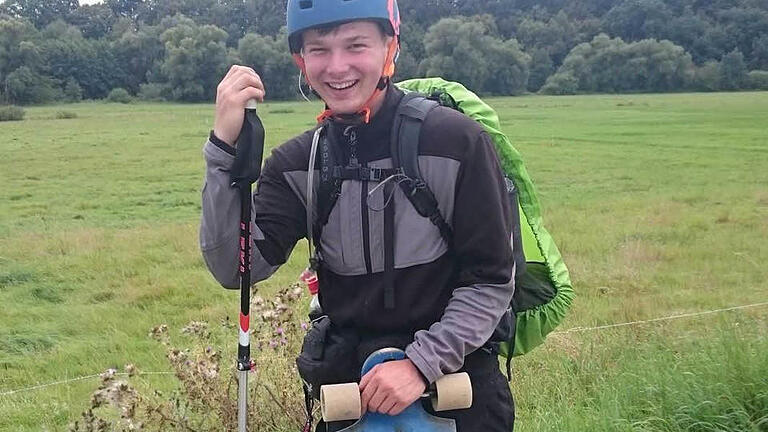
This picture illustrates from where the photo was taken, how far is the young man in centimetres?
229

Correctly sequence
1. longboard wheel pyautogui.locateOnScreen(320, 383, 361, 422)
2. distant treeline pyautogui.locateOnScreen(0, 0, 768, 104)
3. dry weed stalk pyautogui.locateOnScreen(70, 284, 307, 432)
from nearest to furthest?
longboard wheel pyautogui.locateOnScreen(320, 383, 361, 422) → dry weed stalk pyautogui.locateOnScreen(70, 284, 307, 432) → distant treeline pyautogui.locateOnScreen(0, 0, 768, 104)

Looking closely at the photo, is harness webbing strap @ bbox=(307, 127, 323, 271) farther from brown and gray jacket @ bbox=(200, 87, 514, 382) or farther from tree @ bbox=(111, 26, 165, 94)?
tree @ bbox=(111, 26, 165, 94)

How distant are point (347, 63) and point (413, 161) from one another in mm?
371

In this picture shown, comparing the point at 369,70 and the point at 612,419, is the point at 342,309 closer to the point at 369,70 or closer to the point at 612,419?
the point at 369,70

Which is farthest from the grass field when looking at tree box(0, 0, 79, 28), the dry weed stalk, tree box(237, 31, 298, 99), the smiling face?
tree box(0, 0, 79, 28)

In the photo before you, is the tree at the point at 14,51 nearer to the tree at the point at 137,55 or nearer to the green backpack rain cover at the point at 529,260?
the tree at the point at 137,55

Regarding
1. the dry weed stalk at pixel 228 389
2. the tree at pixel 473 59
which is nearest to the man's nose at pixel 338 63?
the dry weed stalk at pixel 228 389

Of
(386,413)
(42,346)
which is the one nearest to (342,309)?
(386,413)

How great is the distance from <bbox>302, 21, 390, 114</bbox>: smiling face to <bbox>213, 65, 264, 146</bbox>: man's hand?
0.68 ft

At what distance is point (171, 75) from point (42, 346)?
68892 millimetres

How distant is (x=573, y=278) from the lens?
10.2m

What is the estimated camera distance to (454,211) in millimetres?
2336

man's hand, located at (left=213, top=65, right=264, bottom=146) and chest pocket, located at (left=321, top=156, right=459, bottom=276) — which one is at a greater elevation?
man's hand, located at (left=213, top=65, right=264, bottom=146)

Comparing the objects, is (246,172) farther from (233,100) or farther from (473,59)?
(473,59)
